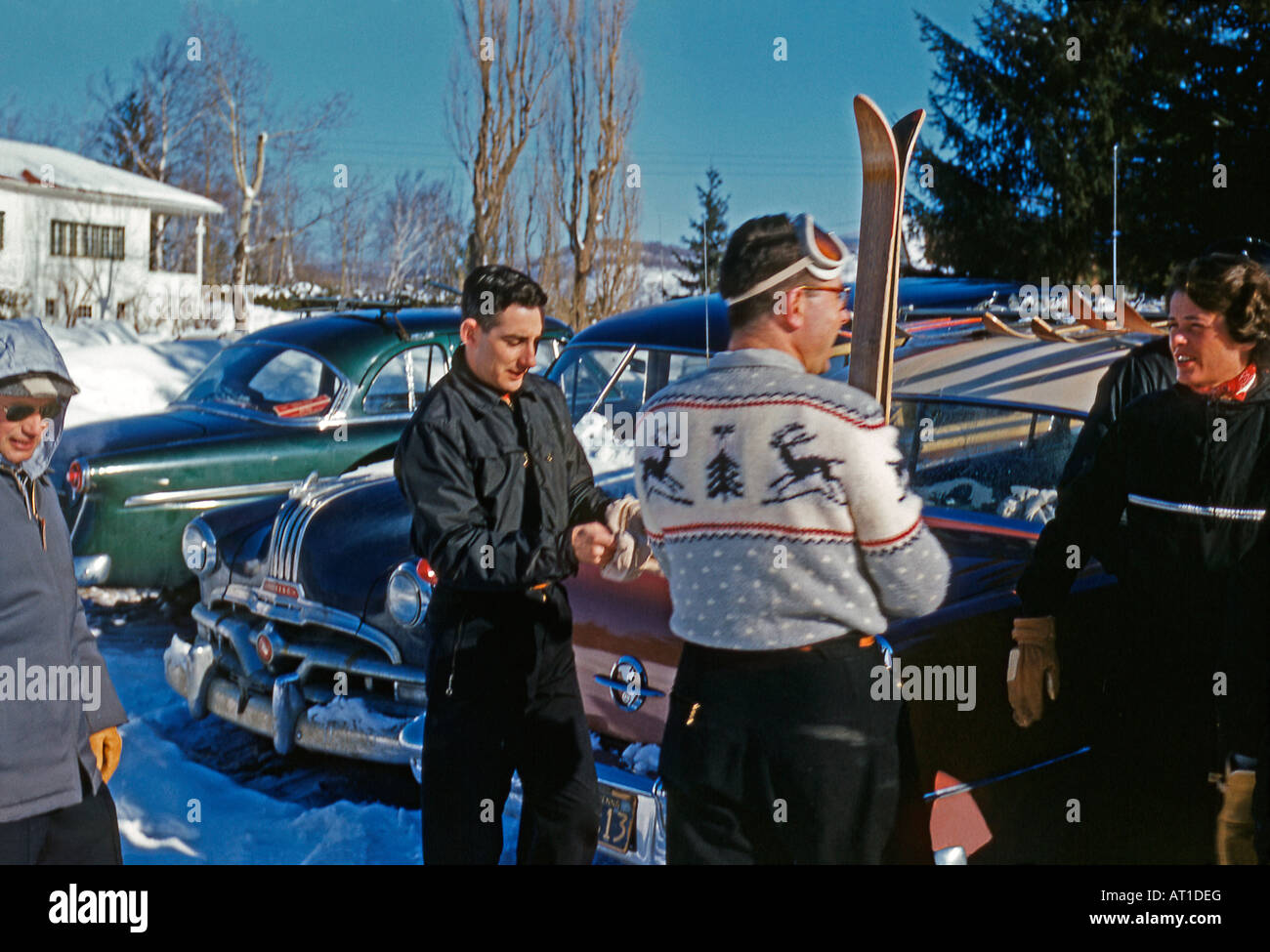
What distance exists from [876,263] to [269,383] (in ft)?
12.6

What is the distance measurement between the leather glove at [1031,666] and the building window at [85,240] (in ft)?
29.7

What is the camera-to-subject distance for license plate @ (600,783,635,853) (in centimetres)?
279

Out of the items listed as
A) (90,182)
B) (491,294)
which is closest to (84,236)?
(90,182)

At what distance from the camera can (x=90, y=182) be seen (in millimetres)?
8664

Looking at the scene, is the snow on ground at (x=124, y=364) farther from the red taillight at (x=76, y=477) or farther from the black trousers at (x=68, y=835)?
the black trousers at (x=68, y=835)

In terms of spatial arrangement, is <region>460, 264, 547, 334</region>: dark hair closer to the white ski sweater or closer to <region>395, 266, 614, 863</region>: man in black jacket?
<region>395, 266, 614, 863</region>: man in black jacket

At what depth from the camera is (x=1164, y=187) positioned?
19.2ft

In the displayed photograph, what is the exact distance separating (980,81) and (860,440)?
3222 millimetres

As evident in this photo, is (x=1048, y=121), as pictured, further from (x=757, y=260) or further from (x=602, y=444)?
(x=757, y=260)

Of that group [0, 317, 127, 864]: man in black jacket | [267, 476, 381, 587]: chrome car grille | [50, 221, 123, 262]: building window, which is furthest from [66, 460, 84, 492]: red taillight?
[50, 221, 123, 262]: building window

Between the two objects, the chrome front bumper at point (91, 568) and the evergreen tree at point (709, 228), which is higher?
the evergreen tree at point (709, 228)

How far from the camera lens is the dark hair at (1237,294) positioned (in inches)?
104

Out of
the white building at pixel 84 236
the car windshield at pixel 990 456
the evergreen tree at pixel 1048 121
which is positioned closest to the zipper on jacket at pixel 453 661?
the car windshield at pixel 990 456
